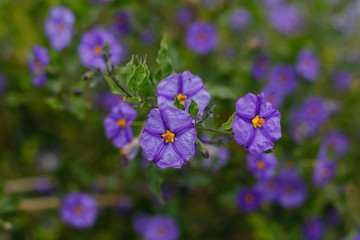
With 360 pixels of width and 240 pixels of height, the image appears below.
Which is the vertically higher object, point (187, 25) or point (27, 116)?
point (187, 25)

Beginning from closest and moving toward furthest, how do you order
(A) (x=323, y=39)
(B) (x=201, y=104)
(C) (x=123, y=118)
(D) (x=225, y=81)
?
(B) (x=201, y=104), (C) (x=123, y=118), (D) (x=225, y=81), (A) (x=323, y=39)

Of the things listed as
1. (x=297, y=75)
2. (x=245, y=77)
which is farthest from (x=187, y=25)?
(x=297, y=75)

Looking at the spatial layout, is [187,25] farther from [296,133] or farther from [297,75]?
[296,133]

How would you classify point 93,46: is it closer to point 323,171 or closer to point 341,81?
point 323,171

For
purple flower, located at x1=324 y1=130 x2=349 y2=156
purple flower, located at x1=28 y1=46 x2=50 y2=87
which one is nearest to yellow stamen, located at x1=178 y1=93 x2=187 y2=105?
purple flower, located at x1=28 y1=46 x2=50 y2=87

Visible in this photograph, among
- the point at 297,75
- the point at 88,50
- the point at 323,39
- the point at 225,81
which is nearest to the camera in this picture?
the point at 88,50

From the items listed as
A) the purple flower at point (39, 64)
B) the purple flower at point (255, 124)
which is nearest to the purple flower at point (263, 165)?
the purple flower at point (255, 124)

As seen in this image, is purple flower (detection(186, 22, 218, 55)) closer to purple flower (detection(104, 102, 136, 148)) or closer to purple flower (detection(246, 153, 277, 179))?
purple flower (detection(246, 153, 277, 179))
